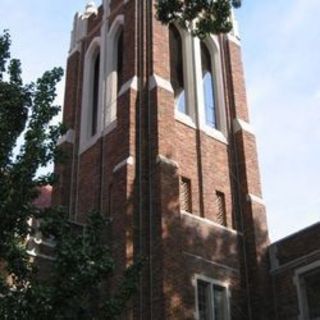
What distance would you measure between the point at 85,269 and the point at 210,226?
8.75 m

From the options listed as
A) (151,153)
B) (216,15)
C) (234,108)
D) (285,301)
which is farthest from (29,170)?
(234,108)

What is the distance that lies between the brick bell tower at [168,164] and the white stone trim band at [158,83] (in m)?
0.04

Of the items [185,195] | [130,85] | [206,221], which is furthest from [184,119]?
[206,221]

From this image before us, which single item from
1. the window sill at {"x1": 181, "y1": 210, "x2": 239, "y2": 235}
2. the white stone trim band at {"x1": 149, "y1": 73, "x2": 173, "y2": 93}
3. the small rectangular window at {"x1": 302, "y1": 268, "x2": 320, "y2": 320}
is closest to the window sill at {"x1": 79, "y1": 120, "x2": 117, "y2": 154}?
the white stone trim band at {"x1": 149, "y1": 73, "x2": 173, "y2": 93}

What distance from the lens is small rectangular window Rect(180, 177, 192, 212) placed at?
1897 centimetres

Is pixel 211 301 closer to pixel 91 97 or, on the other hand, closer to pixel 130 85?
pixel 130 85

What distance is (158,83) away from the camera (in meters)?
20.3

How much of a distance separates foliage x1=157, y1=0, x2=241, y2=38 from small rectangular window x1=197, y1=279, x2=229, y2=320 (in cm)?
614

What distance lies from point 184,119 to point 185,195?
2640 millimetres

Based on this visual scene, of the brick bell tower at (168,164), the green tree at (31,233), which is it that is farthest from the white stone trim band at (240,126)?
the green tree at (31,233)

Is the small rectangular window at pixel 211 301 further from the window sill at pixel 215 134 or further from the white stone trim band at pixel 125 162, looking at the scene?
the window sill at pixel 215 134

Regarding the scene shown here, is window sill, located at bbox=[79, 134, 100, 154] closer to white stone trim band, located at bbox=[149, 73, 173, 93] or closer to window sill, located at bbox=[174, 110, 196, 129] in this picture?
white stone trim band, located at bbox=[149, 73, 173, 93]

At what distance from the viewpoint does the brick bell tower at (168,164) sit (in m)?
17.4

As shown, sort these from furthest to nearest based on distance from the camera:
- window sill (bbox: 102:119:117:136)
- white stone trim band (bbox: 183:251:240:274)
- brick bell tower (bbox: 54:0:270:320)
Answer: window sill (bbox: 102:119:117:136) → white stone trim band (bbox: 183:251:240:274) → brick bell tower (bbox: 54:0:270:320)
